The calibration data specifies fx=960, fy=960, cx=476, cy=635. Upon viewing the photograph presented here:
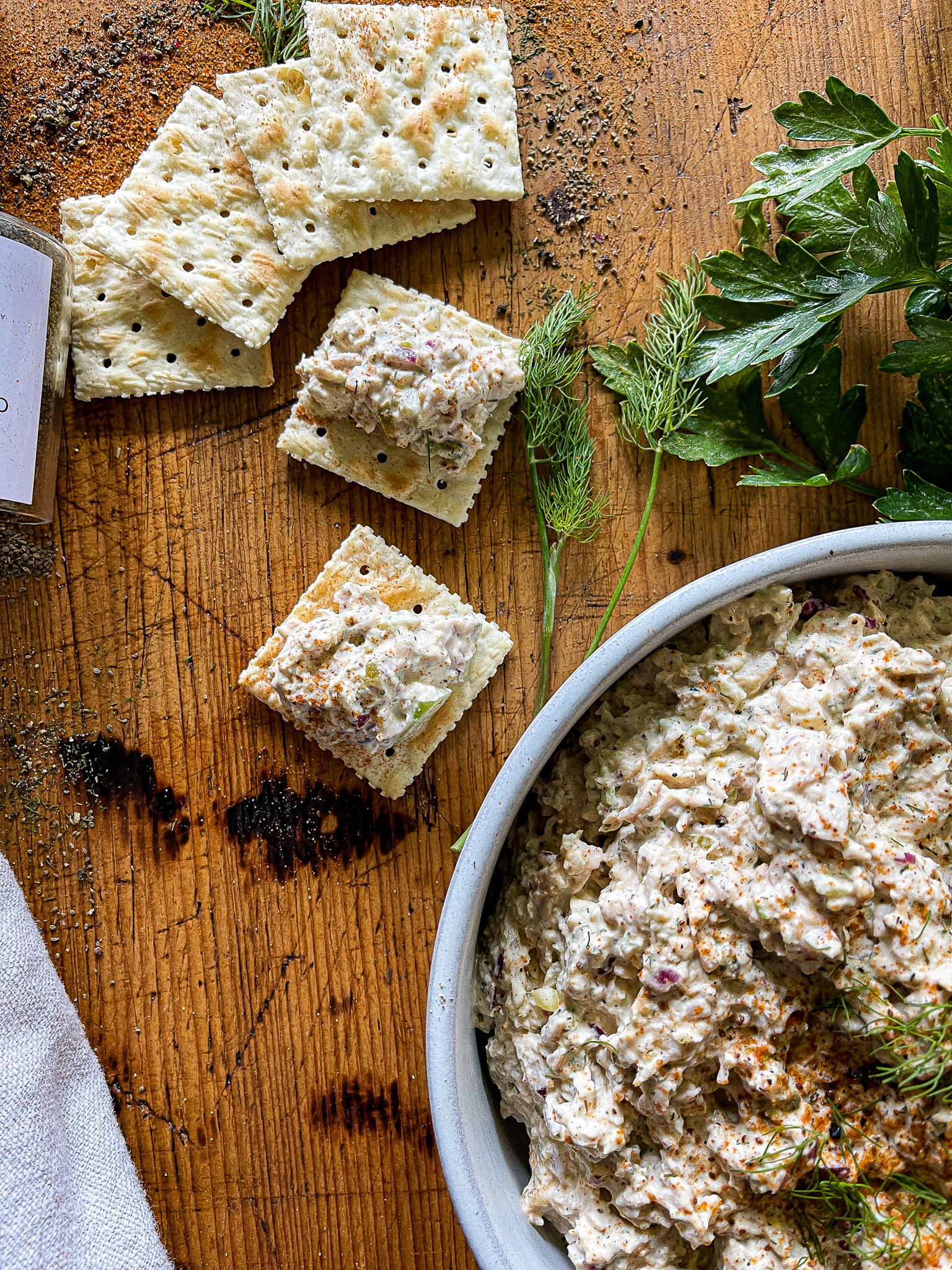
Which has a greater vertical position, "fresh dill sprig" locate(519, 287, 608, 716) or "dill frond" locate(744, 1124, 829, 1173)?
"fresh dill sprig" locate(519, 287, 608, 716)

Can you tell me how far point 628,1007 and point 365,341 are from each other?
1.35 meters

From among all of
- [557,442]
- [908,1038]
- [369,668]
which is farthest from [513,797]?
[557,442]

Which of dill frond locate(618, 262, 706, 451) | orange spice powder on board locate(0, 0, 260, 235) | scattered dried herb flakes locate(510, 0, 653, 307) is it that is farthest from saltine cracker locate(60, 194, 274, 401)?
dill frond locate(618, 262, 706, 451)

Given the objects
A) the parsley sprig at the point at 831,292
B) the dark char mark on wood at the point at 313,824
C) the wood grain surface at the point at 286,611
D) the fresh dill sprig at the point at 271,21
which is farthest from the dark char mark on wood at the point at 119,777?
the fresh dill sprig at the point at 271,21

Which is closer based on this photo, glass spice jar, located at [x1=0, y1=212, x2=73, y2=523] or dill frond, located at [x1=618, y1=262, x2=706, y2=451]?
glass spice jar, located at [x1=0, y1=212, x2=73, y2=523]

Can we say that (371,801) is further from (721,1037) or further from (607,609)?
(721,1037)

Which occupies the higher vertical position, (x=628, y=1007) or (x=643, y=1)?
(x=643, y=1)

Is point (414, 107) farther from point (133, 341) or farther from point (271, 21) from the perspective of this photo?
point (133, 341)

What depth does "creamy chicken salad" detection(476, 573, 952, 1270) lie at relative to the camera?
4.86 ft

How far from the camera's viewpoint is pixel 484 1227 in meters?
1.59

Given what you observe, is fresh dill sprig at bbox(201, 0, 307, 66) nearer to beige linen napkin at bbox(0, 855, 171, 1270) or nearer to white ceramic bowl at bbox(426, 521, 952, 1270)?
white ceramic bowl at bbox(426, 521, 952, 1270)

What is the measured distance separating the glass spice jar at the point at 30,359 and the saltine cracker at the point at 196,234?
0.15 m

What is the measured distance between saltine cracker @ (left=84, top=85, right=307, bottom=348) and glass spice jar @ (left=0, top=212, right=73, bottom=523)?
0.15 metres

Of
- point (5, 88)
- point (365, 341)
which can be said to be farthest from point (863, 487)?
point (5, 88)
